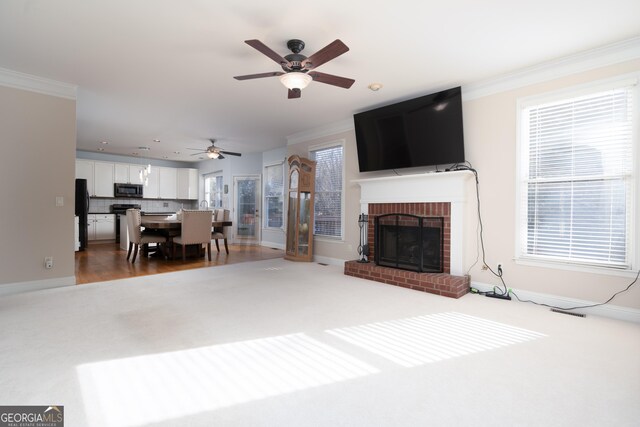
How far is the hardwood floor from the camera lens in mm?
4512

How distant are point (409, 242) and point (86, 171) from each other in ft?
27.1

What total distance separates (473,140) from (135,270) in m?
5.23

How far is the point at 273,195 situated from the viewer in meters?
7.72

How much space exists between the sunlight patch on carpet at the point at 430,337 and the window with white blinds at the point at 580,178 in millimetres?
1238

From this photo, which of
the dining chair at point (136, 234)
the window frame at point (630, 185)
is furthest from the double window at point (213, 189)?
the window frame at point (630, 185)

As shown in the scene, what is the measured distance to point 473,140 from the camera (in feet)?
12.4

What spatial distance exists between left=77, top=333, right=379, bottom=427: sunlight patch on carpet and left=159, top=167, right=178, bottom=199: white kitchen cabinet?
27.3ft

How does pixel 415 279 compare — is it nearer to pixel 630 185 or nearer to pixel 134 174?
pixel 630 185

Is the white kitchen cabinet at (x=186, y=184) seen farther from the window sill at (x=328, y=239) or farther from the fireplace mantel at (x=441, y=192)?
the fireplace mantel at (x=441, y=192)

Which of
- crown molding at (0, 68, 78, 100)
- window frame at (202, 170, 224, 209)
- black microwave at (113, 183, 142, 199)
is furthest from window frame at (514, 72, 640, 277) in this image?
black microwave at (113, 183, 142, 199)

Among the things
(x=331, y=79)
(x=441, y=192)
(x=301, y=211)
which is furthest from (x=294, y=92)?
(x=301, y=211)

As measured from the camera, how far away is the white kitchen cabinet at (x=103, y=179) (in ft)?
26.3

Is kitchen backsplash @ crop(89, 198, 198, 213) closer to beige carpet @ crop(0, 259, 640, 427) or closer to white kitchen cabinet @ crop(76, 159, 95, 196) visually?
white kitchen cabinet @ crop(76, 159, 95, 196)

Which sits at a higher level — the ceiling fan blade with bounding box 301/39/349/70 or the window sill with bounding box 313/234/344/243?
the ceiling fan blade with bounding box 301/39/349/70
